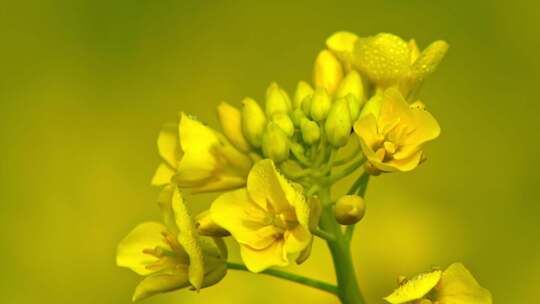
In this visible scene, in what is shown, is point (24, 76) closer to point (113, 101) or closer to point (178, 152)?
point (113, 101)

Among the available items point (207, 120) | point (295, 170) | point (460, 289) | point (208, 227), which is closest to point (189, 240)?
point (208, 227)

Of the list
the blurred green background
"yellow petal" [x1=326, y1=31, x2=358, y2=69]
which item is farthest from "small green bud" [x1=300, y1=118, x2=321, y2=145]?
the blurred green background

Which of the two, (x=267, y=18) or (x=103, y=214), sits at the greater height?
(x=267, y=18)

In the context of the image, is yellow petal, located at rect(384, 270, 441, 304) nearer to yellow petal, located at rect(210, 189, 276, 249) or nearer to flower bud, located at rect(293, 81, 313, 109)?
yellow petal, located at rect(210, 189, 276, 249)

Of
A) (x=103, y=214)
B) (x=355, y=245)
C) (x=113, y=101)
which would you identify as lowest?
(x=355, y=245)

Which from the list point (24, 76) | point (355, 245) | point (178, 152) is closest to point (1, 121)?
point (24, 76)
